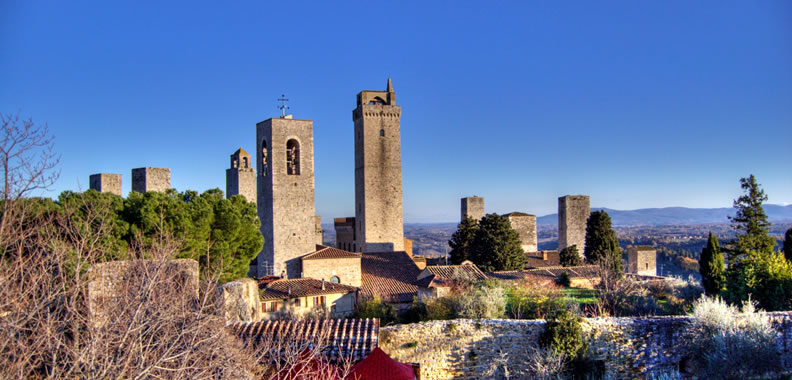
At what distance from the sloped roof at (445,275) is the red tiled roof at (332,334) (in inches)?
344

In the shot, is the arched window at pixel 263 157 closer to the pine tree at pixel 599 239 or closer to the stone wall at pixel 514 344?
the stone wall at pixel 514 344

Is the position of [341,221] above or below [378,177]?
below

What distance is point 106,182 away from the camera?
76.5 feet

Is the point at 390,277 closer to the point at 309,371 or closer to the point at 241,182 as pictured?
the point at 241,182

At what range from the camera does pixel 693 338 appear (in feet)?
39.6

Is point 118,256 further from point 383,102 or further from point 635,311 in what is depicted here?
point 383,102

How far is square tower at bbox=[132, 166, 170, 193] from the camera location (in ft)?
82.0

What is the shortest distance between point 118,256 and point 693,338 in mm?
14662

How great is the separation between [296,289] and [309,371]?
12097 millimetres

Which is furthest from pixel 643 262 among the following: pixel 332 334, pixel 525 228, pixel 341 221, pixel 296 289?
pixel 332 334

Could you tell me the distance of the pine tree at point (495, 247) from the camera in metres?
27.8

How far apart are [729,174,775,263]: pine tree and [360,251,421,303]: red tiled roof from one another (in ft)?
48.2

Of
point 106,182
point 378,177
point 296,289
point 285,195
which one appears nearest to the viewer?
point 296,289

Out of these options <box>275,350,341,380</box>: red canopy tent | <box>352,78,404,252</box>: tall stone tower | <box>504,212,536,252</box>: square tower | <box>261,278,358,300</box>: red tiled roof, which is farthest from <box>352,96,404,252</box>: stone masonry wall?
<box>275,350,341,380</box>: red canopy tent
